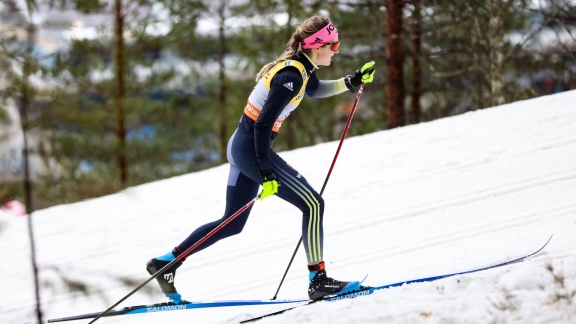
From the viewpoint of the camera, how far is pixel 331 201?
7.27 meters

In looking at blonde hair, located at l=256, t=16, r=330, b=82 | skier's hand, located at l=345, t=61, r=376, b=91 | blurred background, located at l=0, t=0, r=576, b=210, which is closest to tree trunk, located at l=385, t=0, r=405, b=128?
blurred background, located at l=0, t=0, r=576, b=210

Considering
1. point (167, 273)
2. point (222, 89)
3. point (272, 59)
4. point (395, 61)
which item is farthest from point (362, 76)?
point (222, 89)

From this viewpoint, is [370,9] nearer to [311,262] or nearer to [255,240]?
[255,240]

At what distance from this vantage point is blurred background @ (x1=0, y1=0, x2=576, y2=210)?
40.0 feet

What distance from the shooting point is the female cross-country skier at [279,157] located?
420 centimetres

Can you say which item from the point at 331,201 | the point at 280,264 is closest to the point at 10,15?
the point at 280,264

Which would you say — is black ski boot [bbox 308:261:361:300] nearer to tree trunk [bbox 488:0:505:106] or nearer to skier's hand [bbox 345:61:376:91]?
skier's hand [bbox 345:61:376:91]

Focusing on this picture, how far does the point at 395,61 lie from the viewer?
1226 cm

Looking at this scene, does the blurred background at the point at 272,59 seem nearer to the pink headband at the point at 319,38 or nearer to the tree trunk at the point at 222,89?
the tree trunk at the point at 222,89

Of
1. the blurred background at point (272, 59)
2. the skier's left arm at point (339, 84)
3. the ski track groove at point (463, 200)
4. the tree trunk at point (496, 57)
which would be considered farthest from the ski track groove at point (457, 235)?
the tree trunk at point (496, 57)

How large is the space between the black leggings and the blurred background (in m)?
4.73

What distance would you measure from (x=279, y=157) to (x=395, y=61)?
8.22m

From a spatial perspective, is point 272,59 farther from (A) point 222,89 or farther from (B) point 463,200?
(B) point 463,200

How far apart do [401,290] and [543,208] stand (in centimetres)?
243
